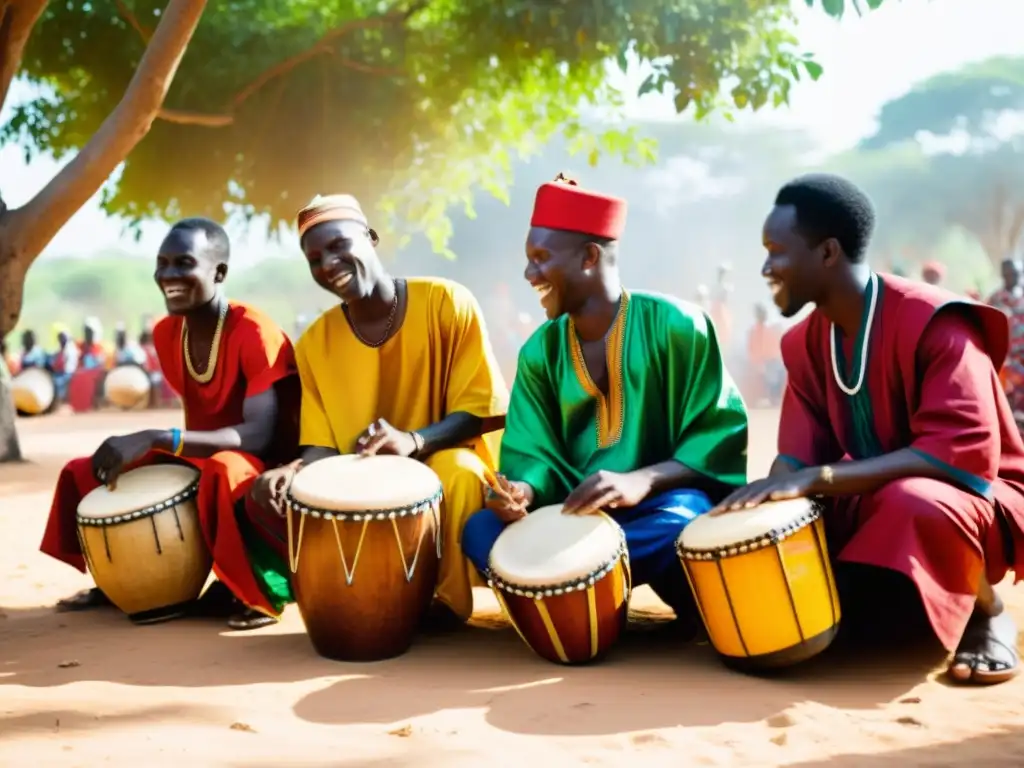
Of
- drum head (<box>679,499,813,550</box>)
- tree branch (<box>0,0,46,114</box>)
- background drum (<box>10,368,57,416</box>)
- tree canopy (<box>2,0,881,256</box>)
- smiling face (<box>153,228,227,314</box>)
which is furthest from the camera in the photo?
background drum (<box>10,368,57,416</box>)

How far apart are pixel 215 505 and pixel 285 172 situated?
12164 mm

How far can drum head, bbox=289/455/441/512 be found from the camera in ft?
13.0

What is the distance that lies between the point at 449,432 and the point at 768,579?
1543 mm

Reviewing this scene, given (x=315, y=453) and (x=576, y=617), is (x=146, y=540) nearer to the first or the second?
(x=315, y=453)

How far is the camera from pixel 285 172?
637 inches

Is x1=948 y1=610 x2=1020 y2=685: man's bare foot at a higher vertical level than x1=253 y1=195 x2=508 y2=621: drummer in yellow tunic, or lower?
lower

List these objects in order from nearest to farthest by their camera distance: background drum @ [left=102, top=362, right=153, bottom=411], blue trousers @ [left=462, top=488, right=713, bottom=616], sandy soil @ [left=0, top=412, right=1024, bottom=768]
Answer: sandy soil @ [left=0, top=412, right=1024, bottom=768] < blue trousers @ [left=462, top=488, right=713, bottom=616] < background drum @ [left=102, top=362, right=153, bottom=411]

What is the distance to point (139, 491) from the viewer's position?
471cm

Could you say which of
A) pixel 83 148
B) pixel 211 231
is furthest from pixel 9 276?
pixel 211 231

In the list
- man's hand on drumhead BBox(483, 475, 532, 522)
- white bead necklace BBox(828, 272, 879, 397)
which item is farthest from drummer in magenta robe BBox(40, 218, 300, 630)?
white bead necklace BBox(828, 272, 879, 397)

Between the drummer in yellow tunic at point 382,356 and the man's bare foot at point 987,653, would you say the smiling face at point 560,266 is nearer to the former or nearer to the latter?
the drummer in yellow tunic at point 382,356

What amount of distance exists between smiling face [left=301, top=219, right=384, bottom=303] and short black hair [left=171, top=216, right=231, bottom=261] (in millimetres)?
696

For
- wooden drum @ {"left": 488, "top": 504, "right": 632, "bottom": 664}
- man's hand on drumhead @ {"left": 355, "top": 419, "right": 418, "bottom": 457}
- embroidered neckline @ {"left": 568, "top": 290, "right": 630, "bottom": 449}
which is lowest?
wooden drum @ {"left": 488, "top": 504, "right": 632, "bottom": 664}

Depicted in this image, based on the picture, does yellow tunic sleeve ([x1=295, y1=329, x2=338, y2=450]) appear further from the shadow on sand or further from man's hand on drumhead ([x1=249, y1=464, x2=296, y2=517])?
the shadow on sand
